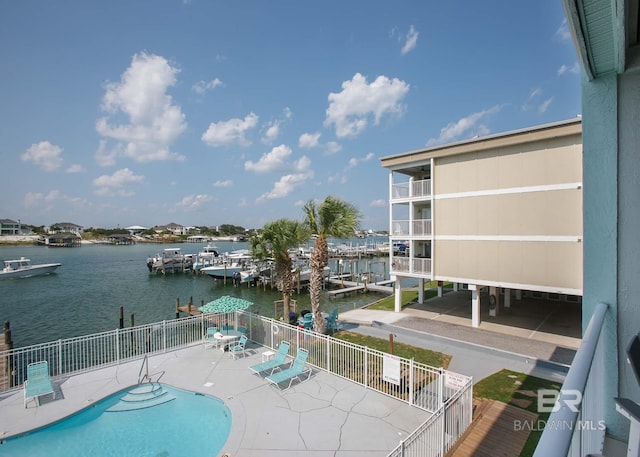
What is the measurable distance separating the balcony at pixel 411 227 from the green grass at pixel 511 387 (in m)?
9.01

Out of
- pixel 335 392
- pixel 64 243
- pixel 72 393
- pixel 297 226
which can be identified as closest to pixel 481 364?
pixel 335 392

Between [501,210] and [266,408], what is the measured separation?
13667 millimetres

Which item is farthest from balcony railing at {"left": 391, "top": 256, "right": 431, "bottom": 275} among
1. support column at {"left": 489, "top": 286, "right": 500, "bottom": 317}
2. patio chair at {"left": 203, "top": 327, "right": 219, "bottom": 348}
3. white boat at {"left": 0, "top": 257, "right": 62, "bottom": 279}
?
white boat at {"left": 0, "top": 257, "right": 62, "bottom": 279}

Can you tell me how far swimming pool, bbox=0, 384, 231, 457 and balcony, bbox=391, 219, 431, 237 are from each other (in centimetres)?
1390

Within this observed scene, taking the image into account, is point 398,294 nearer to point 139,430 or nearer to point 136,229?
point 139,430

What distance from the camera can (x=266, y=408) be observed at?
9062mm

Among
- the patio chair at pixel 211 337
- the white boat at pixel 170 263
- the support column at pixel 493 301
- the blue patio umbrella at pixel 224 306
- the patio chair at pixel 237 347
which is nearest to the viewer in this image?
the patio chair at pixel 237 347

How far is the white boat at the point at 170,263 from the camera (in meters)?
52.8

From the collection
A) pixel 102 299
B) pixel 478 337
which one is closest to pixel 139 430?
pixel 478 337

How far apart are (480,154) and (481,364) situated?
10.0m

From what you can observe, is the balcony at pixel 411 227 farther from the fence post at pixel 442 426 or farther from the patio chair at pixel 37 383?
the patio chair at pixel 37 383

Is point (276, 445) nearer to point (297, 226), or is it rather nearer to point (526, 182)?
point (297, 226)

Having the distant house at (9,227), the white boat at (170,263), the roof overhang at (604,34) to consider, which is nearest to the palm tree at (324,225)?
the roof overhang at (604,34)

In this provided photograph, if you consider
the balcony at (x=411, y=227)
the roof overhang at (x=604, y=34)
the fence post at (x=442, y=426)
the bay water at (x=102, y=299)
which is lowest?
the bay water at (x=102, y=299)
